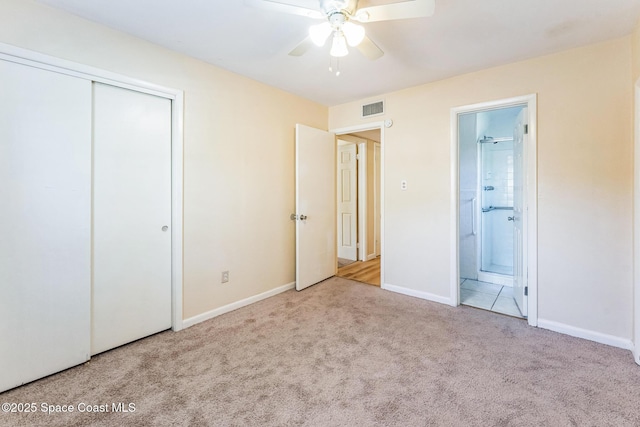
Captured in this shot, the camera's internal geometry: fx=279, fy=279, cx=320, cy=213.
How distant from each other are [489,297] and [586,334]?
965 millimetres

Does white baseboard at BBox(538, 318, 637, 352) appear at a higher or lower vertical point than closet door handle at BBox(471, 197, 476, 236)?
lower

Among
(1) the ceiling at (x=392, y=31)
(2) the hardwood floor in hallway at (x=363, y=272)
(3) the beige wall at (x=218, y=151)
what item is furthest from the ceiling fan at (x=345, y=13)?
(2) the hardwood floor in hallway at (x=363, y=272)

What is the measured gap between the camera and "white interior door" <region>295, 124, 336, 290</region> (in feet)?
11.1

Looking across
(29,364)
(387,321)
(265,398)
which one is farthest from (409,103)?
(29,364)

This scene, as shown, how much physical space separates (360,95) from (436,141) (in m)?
1.09

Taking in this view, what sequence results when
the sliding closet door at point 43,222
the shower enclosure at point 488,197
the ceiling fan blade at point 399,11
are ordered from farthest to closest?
the shower enclosure at point 488,197
the sliding closet door at point 43,222
the ceiling fan blade at point 399,11

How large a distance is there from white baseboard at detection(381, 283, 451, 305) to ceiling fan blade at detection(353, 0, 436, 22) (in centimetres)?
263

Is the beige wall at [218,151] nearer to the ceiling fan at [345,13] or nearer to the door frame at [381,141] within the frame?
the door frame at [381,141]

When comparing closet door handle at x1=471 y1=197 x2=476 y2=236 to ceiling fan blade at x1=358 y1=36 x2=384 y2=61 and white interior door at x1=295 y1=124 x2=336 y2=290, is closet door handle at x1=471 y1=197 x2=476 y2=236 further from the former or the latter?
ceiling fan blade at x1=358 y1=36 x2=384 y2=61

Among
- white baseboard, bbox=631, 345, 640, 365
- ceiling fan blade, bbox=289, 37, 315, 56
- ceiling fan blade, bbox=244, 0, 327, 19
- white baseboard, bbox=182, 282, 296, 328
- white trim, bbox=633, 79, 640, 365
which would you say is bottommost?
white baseboard, bbox=631, 345, 640, 365

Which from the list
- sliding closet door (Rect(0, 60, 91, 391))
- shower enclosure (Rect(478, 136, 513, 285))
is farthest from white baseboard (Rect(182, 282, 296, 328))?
shower enclosure (Rect(478, 136, 513, 285))

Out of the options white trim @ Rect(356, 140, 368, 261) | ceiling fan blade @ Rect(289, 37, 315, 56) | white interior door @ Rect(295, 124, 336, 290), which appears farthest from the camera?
white trim @ Rect(356, 140, 368, 261)

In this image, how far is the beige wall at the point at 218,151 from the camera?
1865 millimetres

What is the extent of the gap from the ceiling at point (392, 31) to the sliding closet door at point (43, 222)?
62 centimetres
